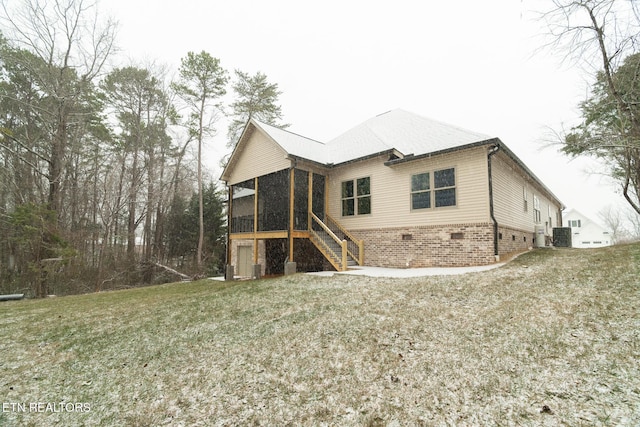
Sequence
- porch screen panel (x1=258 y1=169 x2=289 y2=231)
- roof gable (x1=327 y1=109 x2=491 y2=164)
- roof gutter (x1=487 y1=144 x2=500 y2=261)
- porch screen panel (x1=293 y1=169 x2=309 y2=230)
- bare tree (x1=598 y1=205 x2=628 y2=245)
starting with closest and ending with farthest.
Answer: roof gutter (x1=487 y1=144 x2=500 y2=261)
roof gable (x1=327 y1=109 x2=491 y2=164)
porch screen panel (x1=293 y1=169 x2=309 y2=230)
porch screen panel (x1=258 y1=169 x2=289 y2=231)
bare tree (x1=598 y1=205 x2=628 y2=245)

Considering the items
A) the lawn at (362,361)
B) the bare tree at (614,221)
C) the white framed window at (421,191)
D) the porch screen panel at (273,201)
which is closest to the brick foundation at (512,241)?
the white framed window at (421,191)

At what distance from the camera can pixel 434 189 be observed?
9.58m

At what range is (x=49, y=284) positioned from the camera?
563 inches

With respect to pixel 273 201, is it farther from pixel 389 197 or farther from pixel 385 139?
pixel 389 197

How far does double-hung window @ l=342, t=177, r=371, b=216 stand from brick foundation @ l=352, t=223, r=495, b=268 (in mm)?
983

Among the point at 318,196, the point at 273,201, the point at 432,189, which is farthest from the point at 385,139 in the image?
the point at 273,201

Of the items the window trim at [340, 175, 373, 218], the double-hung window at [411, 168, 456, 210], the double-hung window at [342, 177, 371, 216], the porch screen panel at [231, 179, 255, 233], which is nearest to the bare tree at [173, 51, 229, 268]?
the porch screen panel at [231, 179, 255, 233]

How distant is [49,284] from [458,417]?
62.6 feet

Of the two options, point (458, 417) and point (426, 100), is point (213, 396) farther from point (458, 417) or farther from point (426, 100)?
point (426, 100)

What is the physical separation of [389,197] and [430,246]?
232 centimetres

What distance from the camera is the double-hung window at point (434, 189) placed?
368 inches

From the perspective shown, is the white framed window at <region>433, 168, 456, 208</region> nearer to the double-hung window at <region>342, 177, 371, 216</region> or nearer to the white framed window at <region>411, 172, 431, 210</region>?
the white framed window at <region>411, 172, 431, 210</region>

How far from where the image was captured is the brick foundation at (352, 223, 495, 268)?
8.57 meters

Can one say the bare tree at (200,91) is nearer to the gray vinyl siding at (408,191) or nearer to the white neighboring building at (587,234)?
the gray vinyl siding at (408,191)
